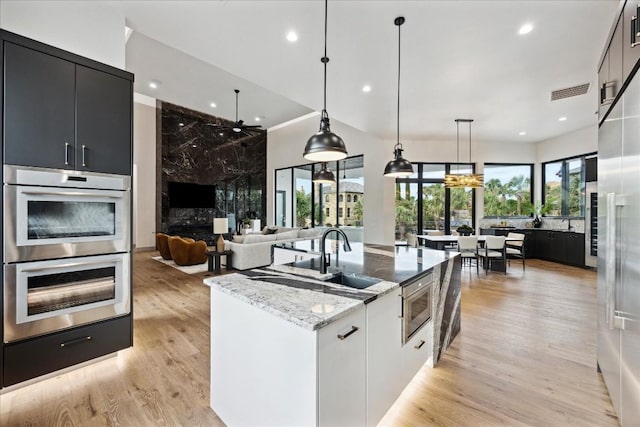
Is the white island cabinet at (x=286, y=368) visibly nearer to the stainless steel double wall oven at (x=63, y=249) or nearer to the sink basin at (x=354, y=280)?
the sink basin at (x=354, y=280)

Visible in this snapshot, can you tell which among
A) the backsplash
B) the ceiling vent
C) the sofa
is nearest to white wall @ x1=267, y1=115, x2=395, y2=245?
the sofa

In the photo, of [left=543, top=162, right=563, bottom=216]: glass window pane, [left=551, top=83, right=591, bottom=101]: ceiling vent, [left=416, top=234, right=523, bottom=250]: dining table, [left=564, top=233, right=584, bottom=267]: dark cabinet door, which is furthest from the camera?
[left=543, top=162, right=563, bottom=216]: glass window pane

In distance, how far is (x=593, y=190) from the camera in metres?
6.14

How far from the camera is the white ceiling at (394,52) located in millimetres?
2770

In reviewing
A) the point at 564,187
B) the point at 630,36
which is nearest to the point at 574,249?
the point at 564,187

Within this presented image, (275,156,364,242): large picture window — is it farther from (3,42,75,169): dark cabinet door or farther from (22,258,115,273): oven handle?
(3,42,75,169): dark cabinet door

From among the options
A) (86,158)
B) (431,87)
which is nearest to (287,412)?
(86,158)

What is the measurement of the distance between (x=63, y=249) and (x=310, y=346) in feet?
6.91

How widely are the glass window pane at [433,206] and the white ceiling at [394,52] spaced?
7.87 feet

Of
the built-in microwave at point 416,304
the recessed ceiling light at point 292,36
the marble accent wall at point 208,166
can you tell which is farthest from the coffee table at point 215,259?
the built-in microwave at point 416,304

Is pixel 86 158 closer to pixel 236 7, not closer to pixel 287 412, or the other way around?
pixel 236 7

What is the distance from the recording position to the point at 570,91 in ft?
14.9

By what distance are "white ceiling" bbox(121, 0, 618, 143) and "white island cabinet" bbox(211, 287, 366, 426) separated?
282 centimetres

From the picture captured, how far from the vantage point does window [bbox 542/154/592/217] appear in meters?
7.00
